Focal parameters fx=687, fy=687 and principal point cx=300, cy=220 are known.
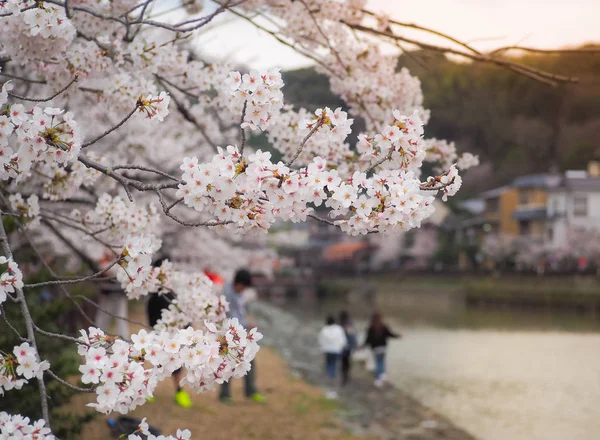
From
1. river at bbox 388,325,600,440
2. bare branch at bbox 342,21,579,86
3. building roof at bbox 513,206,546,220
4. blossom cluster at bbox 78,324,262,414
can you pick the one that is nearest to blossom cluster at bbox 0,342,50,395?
blossom cluster at bbox 78,324,262,414

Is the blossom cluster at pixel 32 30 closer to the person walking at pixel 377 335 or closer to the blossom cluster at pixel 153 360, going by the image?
the blossom cluster at pixel 153 360

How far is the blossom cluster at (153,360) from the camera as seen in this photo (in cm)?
218

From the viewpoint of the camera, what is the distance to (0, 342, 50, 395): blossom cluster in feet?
7.35

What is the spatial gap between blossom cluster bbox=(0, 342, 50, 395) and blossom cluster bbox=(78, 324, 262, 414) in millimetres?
149

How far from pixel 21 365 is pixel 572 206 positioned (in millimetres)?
45461

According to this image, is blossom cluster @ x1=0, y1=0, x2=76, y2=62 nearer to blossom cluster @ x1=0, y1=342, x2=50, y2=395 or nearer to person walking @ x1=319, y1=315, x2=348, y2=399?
blossom cluster @ x1=0, y1=342, x2=50, y2=395

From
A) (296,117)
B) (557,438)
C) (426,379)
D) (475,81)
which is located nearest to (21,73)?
(296,117)

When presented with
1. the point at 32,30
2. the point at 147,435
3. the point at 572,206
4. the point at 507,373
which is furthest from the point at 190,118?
the point at 572,206

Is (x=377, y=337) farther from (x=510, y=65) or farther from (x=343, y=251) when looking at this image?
(x=343, y=251)

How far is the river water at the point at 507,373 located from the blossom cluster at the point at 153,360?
754 cm

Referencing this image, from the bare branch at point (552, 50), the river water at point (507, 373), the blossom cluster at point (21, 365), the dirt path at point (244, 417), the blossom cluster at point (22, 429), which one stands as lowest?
the river water at point (507, 373)

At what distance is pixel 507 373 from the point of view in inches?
583

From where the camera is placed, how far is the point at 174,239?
48.4ft

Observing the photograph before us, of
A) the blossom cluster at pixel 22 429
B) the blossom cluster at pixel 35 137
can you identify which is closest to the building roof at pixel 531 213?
the blossom cluster at pixel 35 137
